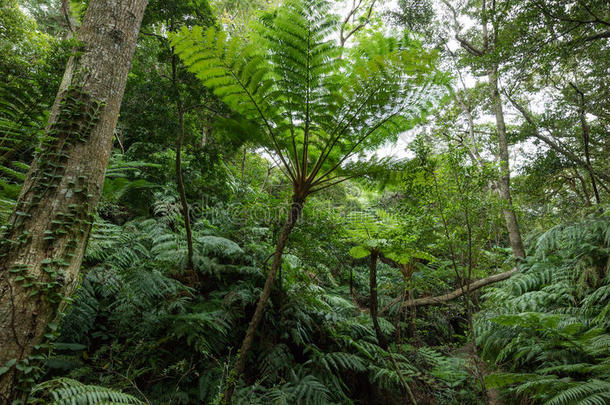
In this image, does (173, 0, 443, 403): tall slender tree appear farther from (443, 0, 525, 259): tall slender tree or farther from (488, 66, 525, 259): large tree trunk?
(488, 66, 525, 259): large tree trunk

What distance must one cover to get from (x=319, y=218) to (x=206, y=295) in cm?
142

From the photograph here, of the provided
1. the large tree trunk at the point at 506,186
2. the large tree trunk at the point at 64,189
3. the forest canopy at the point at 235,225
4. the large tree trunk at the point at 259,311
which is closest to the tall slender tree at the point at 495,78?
the large tree trunk at the point at 506,186

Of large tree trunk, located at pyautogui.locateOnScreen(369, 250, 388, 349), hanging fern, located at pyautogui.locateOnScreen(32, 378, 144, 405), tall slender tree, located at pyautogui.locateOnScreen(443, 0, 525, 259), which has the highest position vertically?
tall slender tree, located at pyautogui.locateOnScreen(443, 0, 525, 259)

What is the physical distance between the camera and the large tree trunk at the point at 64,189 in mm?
1079

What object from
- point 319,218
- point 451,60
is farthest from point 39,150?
point 451,60

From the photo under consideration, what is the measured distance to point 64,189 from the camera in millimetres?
1271

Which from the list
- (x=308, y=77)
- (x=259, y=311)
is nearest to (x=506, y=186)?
(x=308, y=77)

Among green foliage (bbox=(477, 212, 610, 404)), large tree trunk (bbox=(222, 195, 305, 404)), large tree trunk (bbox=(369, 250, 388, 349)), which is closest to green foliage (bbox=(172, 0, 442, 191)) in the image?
large tree trunk (bbox=(222, 195, 305, 404))

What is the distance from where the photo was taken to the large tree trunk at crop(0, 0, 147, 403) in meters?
1.08

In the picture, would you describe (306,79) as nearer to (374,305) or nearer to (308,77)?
(308,77)

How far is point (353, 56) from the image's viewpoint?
242 centimetres

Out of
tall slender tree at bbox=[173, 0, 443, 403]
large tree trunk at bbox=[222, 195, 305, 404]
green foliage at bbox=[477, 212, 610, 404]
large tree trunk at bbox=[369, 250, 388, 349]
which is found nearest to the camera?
large tree trunk at bbox=[222, 195, 305, 404]

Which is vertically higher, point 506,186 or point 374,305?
point 506,186

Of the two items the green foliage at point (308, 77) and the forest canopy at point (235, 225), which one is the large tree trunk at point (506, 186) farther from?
the green foliage at point (308, 77)
